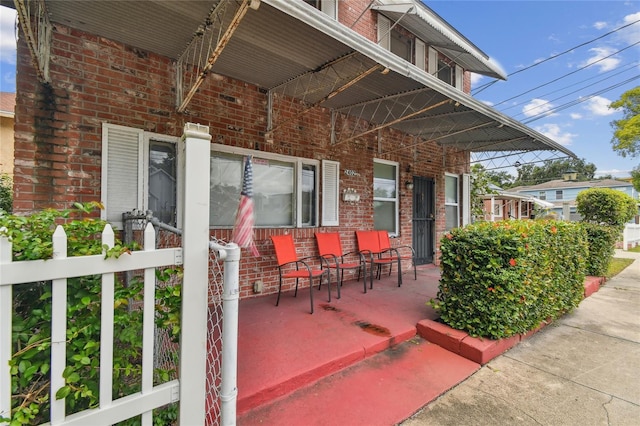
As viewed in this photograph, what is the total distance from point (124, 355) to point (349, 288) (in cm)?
366

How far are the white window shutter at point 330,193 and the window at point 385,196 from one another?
3.74 ft

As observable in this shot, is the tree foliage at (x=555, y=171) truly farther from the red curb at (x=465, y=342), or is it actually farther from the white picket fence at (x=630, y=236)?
the red curb at (x=465, y=342)

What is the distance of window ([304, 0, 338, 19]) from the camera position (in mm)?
5098

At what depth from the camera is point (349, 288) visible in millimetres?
4590

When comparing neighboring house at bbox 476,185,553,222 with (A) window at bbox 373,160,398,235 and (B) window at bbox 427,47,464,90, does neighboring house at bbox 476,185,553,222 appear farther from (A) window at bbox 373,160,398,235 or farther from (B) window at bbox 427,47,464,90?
(A) window at bbox 373,160,398,235

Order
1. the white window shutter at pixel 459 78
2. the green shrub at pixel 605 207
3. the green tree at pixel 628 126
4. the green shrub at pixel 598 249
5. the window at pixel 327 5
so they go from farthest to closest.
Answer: the green tree at pixel 628 126
the white window shutter at pixel 459 78
the green shrub at pixel 605 207
the green shrub at pixel 598 249
the window at pixel 327 5

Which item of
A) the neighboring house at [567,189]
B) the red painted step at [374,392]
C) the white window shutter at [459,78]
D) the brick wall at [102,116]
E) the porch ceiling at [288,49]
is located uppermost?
the white window shutter at [459,78]

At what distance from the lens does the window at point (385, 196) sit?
229 inches

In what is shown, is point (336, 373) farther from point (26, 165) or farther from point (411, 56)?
point (411, 56)

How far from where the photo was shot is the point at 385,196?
19.6ft

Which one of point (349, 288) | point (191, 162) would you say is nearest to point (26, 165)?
point (191, 162)

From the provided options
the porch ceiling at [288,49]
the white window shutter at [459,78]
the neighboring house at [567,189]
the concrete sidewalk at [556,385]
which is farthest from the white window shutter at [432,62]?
the neighboring house at [567,189]

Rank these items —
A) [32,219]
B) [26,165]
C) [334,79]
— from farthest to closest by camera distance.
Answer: [334,79] → [26,165] → [32,219]

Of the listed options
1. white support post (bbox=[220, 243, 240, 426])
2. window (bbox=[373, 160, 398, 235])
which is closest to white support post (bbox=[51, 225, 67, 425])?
white support post (bbox=[220, 243, 240, 426])
